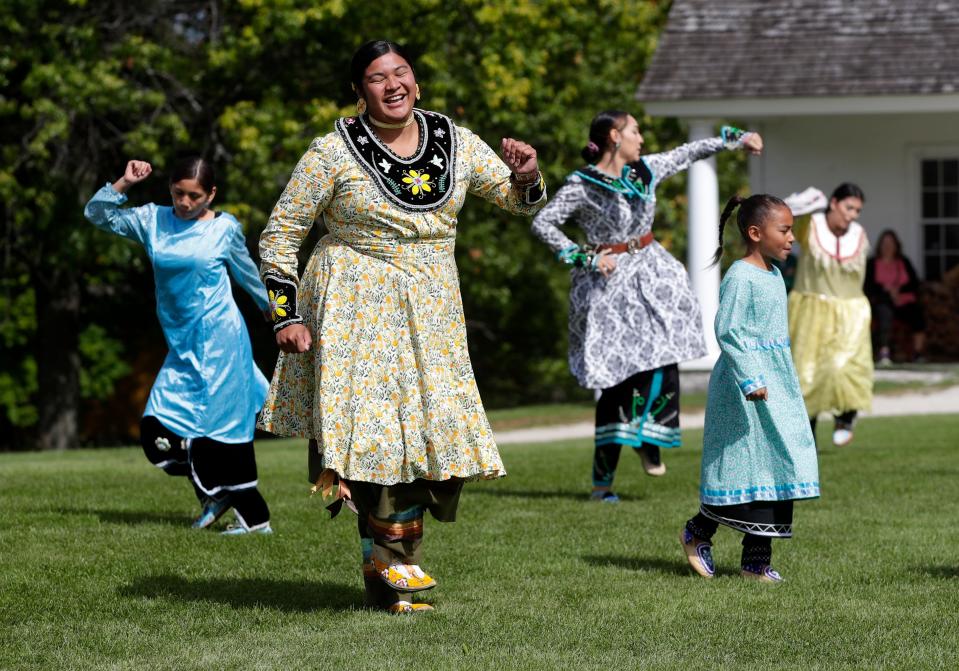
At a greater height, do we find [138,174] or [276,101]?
[276,101]

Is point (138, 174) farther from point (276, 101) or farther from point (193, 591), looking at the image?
point (276, 101)

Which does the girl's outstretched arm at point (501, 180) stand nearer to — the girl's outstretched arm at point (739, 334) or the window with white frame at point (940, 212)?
the girl's outstretched arm at point (739, 334)

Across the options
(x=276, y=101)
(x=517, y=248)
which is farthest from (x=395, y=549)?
(x=517, y=248)

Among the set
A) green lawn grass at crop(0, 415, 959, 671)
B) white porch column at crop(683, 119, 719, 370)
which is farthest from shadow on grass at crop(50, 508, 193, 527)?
white porch column at crop(683, 119, 719, 370)

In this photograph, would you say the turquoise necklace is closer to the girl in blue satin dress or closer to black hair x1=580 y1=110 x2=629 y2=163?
black hair x1=580 y1=110 x2=629 y2=163

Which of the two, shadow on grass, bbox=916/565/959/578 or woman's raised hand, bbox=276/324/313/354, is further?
shadow on grass, bbox=916/565/959/578

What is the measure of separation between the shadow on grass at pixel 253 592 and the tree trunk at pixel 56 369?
54.1ft

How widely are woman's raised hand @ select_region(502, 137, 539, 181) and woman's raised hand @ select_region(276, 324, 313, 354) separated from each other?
38.0 inches

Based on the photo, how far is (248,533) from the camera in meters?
8.14

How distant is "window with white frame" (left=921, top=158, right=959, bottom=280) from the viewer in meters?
22.7

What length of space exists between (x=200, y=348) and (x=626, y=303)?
8.20 feet

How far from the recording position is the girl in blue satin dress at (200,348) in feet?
27.1

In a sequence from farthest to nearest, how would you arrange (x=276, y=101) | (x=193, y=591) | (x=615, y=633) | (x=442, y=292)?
(x=276, y=101)
(x=193, y=591)
(x=442, y=292)
(x=615, y=633)

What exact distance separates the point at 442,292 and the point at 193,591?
161 cm
